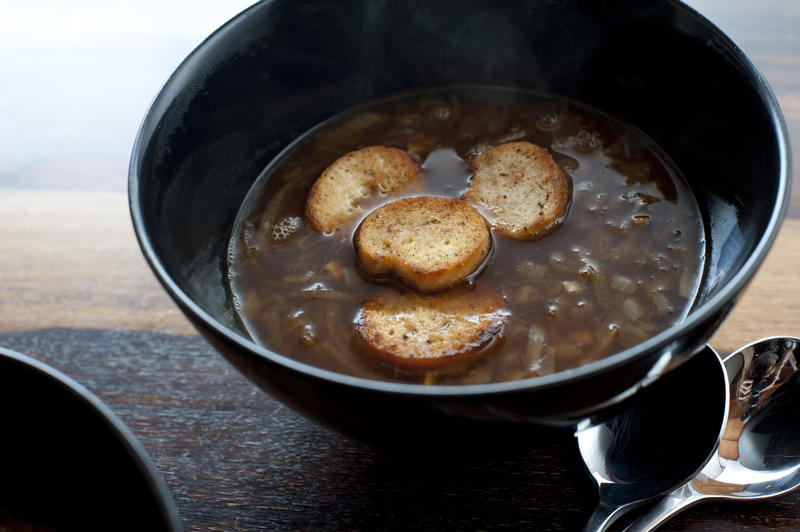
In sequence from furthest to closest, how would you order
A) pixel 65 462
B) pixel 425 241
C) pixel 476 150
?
1. pixel 476 150
2. pixel 425 241
3. pixel 65 462

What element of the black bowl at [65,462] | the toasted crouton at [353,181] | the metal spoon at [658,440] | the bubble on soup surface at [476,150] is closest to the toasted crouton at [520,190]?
the bubble on soup surface at [476,150]

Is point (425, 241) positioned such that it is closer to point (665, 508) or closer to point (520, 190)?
point (520, 190)

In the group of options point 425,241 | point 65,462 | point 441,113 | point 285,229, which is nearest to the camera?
point 65,462

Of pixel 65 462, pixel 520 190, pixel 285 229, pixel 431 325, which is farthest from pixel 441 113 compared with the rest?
pixel 65 462

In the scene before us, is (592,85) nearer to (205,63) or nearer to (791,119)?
(791,119)

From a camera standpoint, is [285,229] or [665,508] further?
[285,229]

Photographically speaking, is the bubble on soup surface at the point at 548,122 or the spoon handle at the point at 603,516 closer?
the spoon handle at the point at 603,516

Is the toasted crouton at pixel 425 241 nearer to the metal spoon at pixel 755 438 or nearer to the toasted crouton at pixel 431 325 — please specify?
the toasted crouton at pixel 431 325
